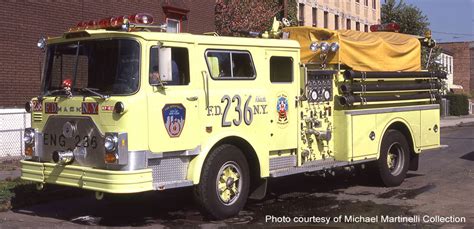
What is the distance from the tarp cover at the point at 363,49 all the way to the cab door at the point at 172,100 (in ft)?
9.28

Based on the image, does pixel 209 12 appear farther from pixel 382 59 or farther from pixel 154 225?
pixel 154 225

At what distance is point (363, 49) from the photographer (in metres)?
9.45

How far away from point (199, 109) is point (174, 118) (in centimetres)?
40

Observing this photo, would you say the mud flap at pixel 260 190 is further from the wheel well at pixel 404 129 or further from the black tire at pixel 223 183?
the wheel well at pixel 404 129

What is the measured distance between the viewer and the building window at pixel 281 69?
324 inches

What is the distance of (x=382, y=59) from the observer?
9938mm

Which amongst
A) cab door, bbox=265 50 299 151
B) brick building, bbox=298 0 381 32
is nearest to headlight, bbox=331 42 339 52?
cab door, bbox=265 50 299 151

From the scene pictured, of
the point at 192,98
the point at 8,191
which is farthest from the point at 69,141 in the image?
the point at 8,191

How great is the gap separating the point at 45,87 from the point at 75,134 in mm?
1070

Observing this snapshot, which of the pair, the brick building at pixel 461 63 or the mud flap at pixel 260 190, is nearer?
the mud flap at pixel 260 190

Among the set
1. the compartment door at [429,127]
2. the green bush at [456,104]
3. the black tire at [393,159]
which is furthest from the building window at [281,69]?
the green bush at [456,104]

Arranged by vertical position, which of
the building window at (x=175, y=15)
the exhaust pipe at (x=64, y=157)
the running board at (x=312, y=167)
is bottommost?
the running board at (x=312, y=167)

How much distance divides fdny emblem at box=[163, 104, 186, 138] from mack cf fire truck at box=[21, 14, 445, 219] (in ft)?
0.04

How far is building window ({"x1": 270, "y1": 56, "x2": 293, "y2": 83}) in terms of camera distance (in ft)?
27.0
